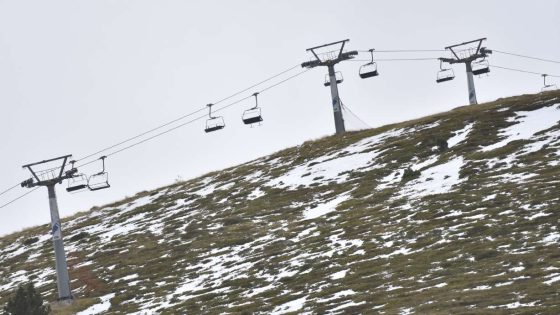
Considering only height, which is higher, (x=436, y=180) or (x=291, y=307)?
(x=436, y=180)

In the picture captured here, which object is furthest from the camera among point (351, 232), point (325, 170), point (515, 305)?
point (325, 170)

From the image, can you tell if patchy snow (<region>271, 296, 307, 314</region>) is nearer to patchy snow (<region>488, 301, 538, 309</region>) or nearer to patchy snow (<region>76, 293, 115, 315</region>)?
patchy snow (<region>488, 301, 538, 309</region>)

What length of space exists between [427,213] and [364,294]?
13389 mm

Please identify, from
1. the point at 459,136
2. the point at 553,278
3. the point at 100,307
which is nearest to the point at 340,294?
the point at 553,278

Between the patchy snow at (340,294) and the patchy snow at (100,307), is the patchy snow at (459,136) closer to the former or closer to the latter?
the patchy snow at (100,307)

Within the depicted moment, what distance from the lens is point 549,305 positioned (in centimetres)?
2947

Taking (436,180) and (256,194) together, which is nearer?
(436,180)

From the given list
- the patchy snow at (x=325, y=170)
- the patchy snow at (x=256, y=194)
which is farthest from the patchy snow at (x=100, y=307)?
the patchy snow at (x=325, y=170)

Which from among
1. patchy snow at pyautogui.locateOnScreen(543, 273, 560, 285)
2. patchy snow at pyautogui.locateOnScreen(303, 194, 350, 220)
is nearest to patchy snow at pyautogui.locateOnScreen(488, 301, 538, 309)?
patchy snow at pyautogui.locateOnScreen(543, 273, 560, 285)

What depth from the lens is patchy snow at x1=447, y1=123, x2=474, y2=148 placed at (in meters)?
66.4

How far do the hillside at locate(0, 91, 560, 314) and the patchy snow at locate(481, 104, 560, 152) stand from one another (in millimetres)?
166

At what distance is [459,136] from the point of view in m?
67.9

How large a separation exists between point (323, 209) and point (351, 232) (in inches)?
331

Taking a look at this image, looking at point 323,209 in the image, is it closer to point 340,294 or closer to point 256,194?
point 256,194
